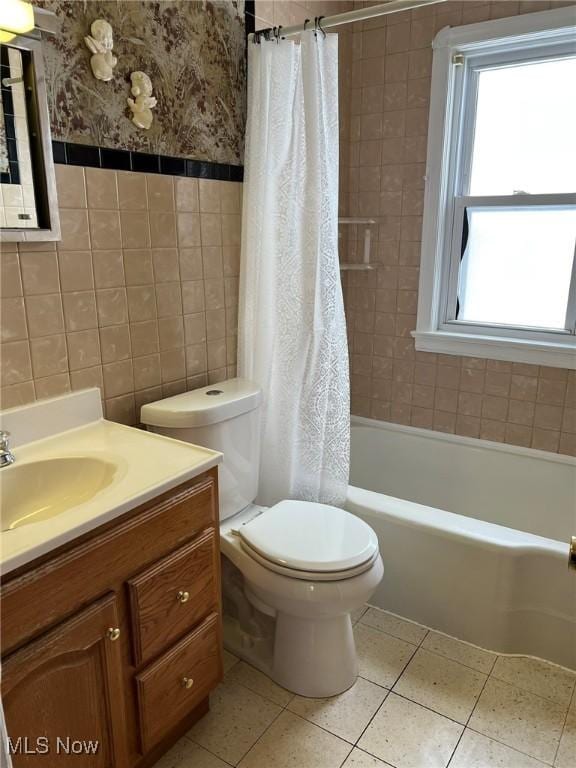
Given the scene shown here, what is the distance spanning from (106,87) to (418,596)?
1.84 m

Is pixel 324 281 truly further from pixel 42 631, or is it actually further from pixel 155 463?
pixel 42 631

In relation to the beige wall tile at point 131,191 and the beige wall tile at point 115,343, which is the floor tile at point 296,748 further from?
the beige wall tile at point 131,191

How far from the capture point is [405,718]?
1.57m

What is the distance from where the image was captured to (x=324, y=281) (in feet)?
5.96

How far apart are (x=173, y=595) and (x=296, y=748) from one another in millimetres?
594

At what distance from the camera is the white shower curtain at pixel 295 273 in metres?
1.73

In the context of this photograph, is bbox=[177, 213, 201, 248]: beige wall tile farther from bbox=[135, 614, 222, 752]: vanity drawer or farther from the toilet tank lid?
bbox=[135, 614, 222, 752]: vanity drawer

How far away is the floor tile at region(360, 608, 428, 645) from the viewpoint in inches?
74.2

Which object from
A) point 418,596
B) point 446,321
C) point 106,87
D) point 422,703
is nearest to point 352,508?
point 418,596

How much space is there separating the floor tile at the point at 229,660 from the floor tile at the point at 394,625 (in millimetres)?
471

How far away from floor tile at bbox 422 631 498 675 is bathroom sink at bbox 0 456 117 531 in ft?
4.08

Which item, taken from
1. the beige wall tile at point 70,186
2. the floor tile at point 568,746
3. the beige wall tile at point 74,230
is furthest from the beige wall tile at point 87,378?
the floor tile at point 568,746

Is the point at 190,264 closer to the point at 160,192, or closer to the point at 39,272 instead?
the point at 160,192

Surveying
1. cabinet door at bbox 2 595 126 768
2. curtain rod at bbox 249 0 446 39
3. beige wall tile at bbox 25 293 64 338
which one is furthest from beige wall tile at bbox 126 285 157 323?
curtain rod at bbox 249 0 446 39
